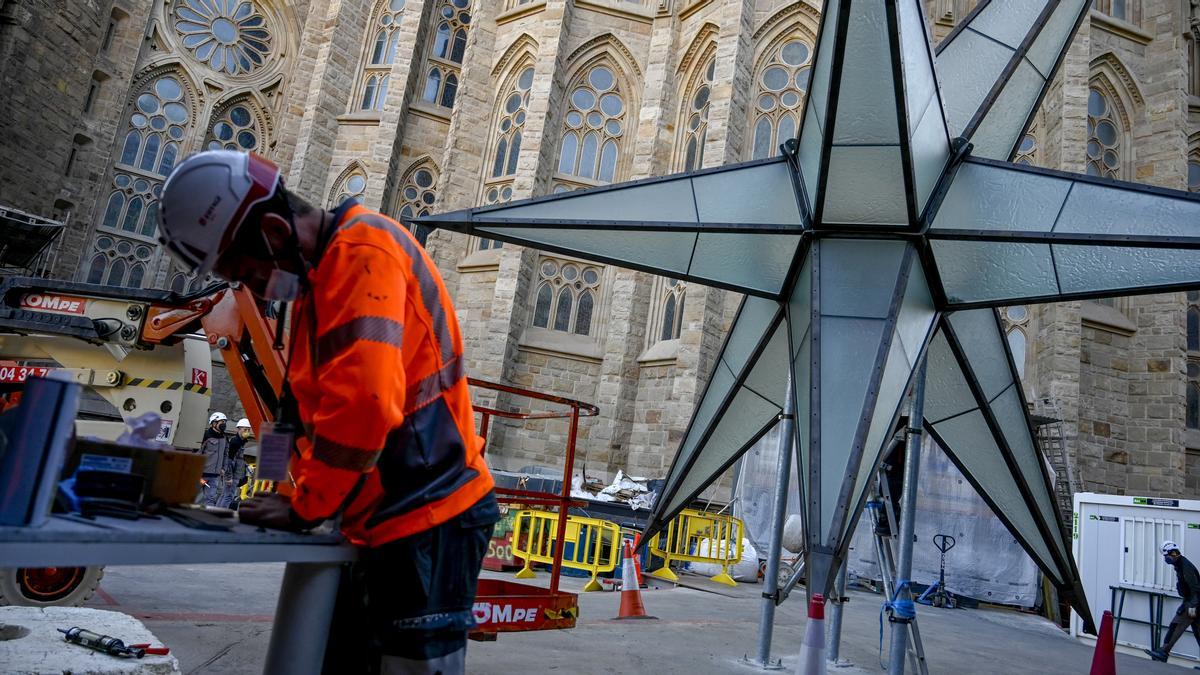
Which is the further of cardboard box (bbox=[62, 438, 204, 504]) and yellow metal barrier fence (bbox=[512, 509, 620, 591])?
yellow metal barrier fence (bbox=[512, 509, 620, 591])

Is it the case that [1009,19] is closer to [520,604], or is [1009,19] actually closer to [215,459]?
[520,604]

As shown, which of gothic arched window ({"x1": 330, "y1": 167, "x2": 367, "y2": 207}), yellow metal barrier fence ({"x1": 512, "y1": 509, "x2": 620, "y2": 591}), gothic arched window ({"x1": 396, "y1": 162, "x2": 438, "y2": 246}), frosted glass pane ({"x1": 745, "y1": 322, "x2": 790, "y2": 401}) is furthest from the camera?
gothic arched window ({"x1": 396, "y1": 162, "x2": 438, "y2": 246})

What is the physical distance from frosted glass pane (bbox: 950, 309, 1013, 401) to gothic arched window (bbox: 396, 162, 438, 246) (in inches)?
669

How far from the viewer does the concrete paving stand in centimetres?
457

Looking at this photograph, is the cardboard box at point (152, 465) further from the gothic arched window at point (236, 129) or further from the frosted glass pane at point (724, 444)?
the gothic arched window at point (236, 129)

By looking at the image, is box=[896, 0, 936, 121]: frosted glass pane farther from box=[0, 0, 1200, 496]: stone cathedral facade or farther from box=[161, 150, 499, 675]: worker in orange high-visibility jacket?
box=[0, 0, 1200, 496]: stone cathedral facade

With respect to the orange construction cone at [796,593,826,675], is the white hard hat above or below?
above

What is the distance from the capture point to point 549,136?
1919 centimetres

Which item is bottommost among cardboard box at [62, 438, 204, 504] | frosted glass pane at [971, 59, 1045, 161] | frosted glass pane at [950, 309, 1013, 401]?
cardboard box at [62, 438, 204, 504]

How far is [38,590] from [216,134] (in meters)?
20.0

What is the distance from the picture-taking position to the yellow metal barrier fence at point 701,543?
11859mm

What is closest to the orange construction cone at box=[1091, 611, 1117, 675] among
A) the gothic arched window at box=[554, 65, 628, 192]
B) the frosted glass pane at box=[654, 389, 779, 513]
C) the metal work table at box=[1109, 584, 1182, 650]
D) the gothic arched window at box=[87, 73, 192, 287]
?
the frosted glass pane at box=[654, 389, 779, 513]

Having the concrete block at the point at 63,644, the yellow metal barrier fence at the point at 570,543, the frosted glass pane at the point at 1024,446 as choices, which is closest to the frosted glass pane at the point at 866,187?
the frosted glass pane at the point at 1024,446

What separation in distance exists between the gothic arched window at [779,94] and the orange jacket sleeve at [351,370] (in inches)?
692
